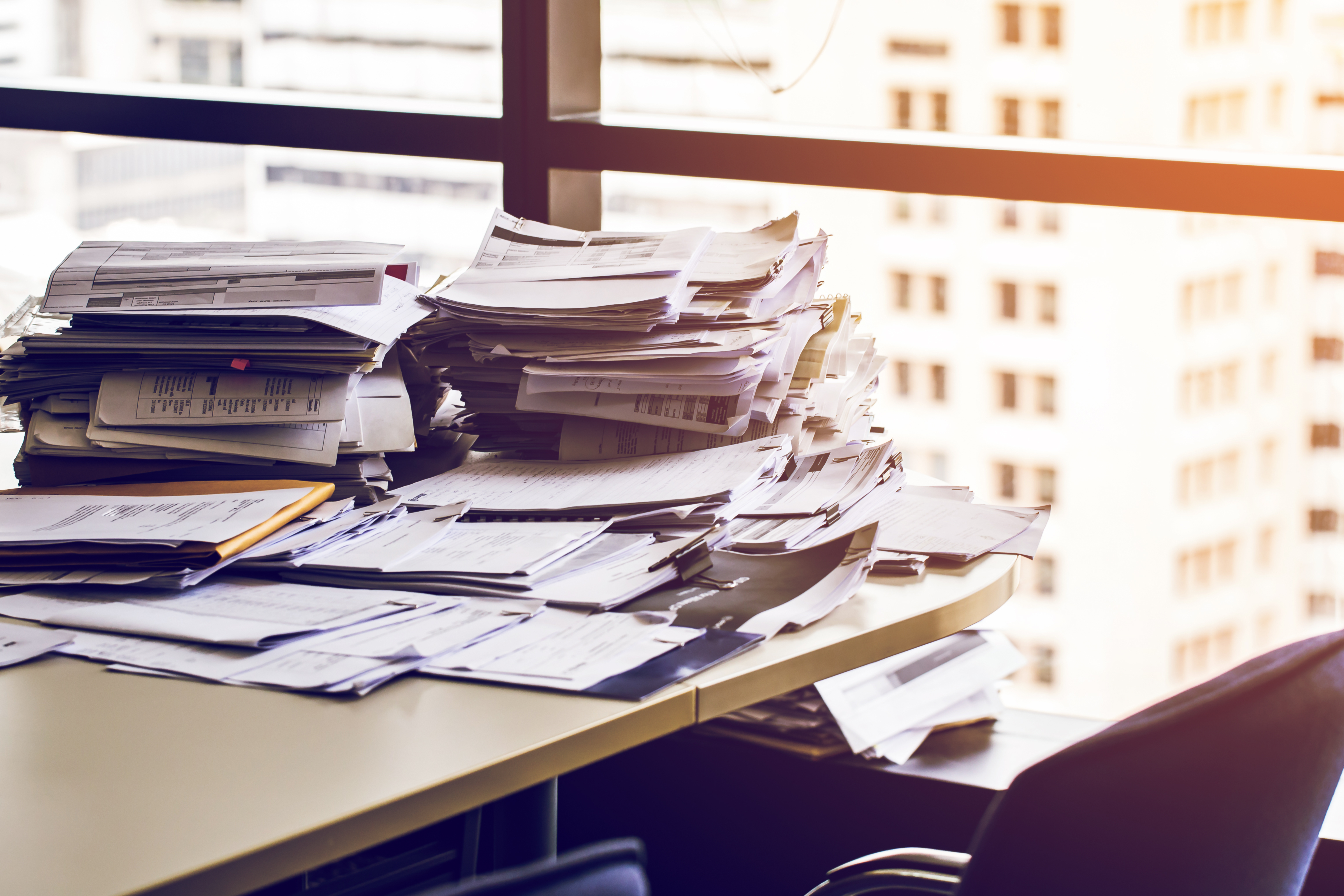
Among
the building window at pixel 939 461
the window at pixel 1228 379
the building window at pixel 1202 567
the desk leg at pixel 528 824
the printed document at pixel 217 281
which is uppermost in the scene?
the printed document at pixel 217 281

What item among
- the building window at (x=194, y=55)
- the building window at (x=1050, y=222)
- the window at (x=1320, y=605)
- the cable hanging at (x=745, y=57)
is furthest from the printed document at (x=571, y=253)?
the building window at (x=194, y=55)

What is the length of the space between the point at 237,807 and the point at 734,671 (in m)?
0.32

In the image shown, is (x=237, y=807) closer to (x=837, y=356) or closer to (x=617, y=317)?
(x=617, y=317)

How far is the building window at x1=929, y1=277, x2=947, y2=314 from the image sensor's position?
369 centimetres

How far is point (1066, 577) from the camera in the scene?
13.0ft

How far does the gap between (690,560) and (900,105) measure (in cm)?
341

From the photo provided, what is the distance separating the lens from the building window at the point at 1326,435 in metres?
2.71

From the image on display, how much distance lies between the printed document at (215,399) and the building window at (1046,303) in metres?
3.22

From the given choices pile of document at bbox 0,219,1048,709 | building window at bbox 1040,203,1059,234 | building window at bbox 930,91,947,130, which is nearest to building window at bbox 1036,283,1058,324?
building window at bbox 1040,203,1059,234

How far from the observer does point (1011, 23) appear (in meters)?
3.79

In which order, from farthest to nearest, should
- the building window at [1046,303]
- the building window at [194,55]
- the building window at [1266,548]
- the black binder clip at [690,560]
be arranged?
the building window at [194,55] < the building window at [1046,303] < the building window at [1266,548] < the black binder clip at [690,560]

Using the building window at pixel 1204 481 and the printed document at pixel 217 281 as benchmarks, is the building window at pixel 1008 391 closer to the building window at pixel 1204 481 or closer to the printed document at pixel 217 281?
the building window at pixel 1204 481

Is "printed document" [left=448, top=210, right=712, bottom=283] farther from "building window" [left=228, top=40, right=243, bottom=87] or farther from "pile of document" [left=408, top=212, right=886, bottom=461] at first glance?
"building window" [left=228, top=40, right=243, bottom=87]

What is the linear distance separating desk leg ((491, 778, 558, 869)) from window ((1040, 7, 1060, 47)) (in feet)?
11.3
